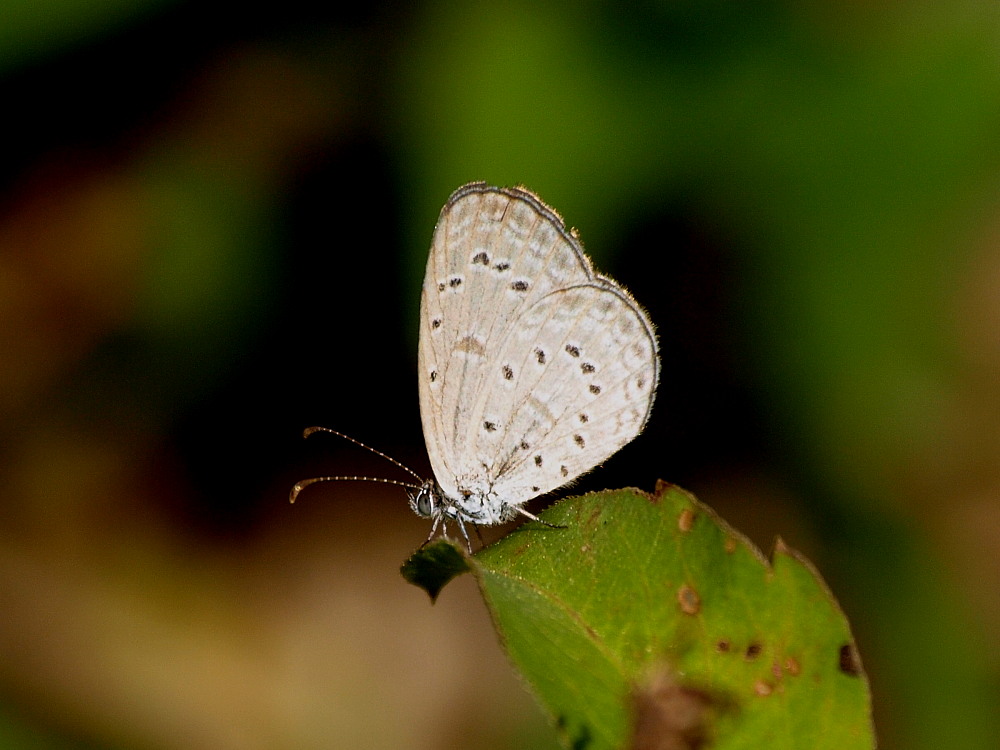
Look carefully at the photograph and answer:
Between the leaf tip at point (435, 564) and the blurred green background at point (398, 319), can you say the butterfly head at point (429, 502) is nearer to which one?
the blurred green background at point (398, 319)

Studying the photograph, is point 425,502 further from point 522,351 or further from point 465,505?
point 522,351

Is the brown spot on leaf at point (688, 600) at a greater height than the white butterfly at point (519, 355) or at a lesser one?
lesser

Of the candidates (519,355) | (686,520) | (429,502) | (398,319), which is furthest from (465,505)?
(686,520)

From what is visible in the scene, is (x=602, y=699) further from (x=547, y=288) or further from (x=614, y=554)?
(x=547, y=288)

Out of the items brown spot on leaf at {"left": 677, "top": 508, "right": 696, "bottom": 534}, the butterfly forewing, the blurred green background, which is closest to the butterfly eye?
the butterfly forewing

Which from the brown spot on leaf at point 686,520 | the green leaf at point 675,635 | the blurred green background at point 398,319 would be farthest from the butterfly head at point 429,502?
the brown spot on leaf at point 686,520

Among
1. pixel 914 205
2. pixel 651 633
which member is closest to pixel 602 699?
pixel 651 633
